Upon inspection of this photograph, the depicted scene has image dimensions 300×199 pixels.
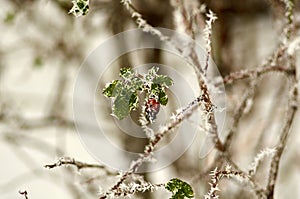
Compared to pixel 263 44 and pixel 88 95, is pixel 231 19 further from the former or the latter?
pixel 88 95

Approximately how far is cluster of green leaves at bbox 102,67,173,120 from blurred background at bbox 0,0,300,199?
0.44 metres

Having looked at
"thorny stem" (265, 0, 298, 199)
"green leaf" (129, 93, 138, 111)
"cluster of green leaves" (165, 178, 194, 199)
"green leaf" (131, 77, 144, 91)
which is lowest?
"cluster of green leaves" (165, 178, 194, 199)

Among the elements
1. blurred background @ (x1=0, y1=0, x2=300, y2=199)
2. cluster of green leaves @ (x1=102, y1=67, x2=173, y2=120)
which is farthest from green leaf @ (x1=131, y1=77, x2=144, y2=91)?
blurred background @ (x1=0, y1=0, x2=300, y2=199)

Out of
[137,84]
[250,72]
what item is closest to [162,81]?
[137,84]

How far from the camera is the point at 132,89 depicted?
0.46m

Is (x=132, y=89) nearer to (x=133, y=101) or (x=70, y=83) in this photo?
(x=133, y=101)

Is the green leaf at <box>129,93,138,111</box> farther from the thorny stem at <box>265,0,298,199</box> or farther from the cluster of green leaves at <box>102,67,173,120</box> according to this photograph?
the thorny stem at <box>265,0,298,199</box>

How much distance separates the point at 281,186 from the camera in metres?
1.23

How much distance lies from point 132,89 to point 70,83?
1.06 metres

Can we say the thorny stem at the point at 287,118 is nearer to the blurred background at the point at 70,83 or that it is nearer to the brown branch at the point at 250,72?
the brown branch at the point at 250,72

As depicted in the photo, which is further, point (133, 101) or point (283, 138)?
point (283, 138)

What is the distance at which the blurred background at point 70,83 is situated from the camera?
3.50 feet

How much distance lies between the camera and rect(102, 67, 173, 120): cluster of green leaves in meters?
0.46

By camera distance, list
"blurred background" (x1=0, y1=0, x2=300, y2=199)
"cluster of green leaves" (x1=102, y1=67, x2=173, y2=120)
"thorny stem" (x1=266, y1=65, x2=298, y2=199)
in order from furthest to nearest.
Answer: "blurred background" (x1=0, y1=0, x2=300, y2=199) < "thorny stem" (x1=266, y1=65, x2=298, y2=199) < "cluster of green leaves" (x1=102, y1=67, x2=173, y2=120)
